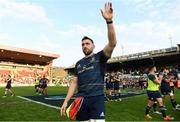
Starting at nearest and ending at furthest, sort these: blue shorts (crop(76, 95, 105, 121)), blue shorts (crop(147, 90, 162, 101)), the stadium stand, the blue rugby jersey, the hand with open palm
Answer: the hand with open palm, blue shorts (crop(76, 95, 105, 121)), the blue rugby jersey, blue shorts (crop(147, 90, 162, 101)), the stadium stand

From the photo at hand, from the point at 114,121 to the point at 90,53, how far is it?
19.5 ft

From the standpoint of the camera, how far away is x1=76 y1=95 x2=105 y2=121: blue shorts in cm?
455

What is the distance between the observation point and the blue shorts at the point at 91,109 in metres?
4.55

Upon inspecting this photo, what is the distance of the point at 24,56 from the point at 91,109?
246 ft

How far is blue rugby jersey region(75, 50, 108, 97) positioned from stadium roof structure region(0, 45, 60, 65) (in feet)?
224

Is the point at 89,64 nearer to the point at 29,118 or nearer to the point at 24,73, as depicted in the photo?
the point at 29,118

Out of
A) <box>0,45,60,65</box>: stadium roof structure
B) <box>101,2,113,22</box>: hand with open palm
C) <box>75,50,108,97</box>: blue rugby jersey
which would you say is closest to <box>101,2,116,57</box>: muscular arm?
<box>101,2,113,22</box>: hand with open palm

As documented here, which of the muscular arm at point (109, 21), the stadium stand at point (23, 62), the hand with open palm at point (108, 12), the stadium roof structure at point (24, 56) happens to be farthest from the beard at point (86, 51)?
the stadium roof structure at point (24, 56)

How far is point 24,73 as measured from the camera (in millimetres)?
68875

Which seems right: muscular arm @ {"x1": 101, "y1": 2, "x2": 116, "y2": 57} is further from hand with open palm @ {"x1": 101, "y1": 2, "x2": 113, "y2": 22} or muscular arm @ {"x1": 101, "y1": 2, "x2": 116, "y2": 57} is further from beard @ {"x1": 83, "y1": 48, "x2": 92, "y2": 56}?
beard @ {"x1": 83, "y1": 48, "x2": 92, "y2": 56}

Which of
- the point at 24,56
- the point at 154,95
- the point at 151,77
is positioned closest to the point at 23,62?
the point at 24,56

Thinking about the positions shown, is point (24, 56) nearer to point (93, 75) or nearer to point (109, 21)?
point (93, 75)

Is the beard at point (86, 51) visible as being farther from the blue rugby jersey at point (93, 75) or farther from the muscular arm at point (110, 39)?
the muscular arm at point (110, 39)

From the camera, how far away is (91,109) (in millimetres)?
4598
